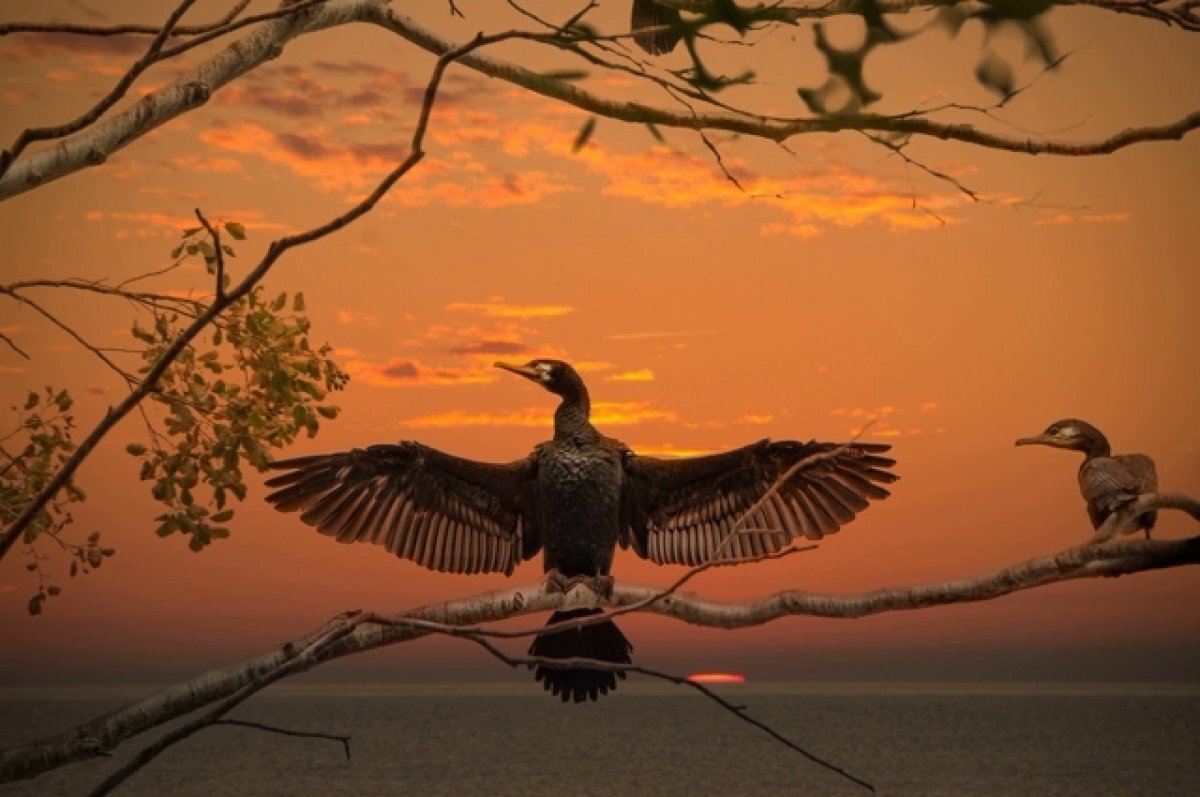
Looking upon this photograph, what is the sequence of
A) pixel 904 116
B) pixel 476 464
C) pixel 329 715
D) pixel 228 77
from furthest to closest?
pixel 329 715 < pixel 476 464 < pixel 228 77 < pixel 904 116

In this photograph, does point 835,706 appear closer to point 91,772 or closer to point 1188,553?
point 91,772

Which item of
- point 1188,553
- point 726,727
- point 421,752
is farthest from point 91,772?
point 1188,553

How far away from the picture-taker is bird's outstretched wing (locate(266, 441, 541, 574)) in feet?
23.9

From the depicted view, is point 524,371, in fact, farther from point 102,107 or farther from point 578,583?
point 102,107

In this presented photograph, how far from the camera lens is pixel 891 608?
440cm

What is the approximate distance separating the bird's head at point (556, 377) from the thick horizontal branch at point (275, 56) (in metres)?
1.55

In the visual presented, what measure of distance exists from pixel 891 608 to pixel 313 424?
2559 millimetres

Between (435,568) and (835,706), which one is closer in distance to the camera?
(435,568)

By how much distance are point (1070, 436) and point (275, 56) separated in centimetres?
307

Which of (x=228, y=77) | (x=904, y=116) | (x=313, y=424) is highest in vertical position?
(x=228, y=77)

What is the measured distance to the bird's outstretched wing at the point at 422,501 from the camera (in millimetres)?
7273

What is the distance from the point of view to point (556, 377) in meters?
6.87

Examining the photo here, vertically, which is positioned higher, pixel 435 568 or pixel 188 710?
pixel 435 568

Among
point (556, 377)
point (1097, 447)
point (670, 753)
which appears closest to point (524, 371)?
point (556, 377)
